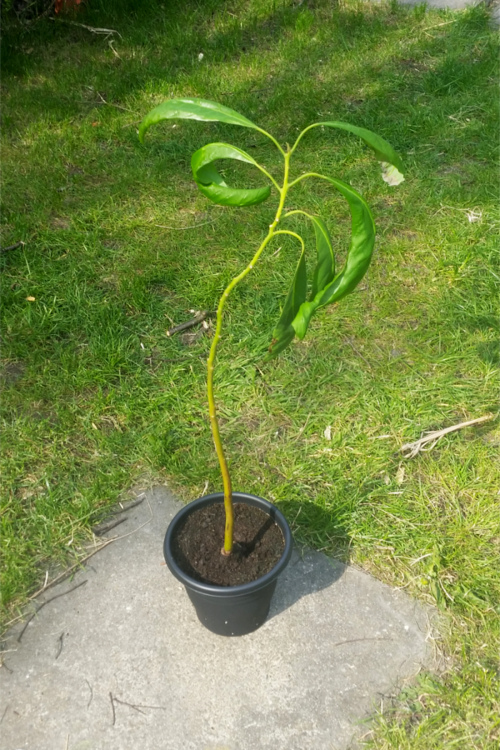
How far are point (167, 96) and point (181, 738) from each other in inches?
168

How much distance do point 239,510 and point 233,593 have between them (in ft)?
1.17

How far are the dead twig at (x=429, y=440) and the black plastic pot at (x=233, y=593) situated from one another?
76cm

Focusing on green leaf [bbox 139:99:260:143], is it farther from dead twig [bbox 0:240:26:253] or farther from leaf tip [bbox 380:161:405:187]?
dead twig [bbox 0:240:26:253]

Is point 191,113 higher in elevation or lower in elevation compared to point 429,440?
higher

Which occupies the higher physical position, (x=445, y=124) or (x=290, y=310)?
(x=290, y=310)

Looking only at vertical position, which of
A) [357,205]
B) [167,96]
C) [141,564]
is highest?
[357,205]

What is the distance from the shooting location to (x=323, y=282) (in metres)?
1.62

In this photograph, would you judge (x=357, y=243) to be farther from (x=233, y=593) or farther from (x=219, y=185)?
(x=233, y=593)

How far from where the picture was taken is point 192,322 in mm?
3289

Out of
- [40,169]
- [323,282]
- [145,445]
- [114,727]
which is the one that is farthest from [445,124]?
[114,727]

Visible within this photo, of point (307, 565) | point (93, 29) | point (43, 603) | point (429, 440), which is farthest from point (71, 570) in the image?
point (93, 29)

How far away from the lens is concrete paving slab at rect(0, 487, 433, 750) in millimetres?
1998

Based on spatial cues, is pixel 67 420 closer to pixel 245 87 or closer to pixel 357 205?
pixel 357 205

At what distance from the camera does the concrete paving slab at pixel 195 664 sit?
2.00 m
